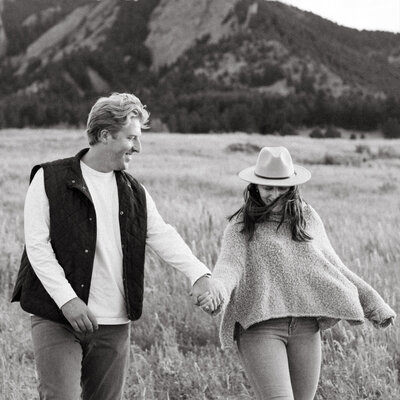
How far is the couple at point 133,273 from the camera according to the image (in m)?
2.61

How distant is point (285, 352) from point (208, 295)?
0.42 meters

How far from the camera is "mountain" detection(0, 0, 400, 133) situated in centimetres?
8212

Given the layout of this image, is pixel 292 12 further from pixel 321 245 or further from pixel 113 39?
Result: pixel 321 245

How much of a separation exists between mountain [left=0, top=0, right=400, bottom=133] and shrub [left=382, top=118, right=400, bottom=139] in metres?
3.85

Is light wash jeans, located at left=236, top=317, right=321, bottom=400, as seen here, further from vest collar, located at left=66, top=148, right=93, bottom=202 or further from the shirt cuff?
vest collar, located at left=66, top=148, right=93, bottom=202

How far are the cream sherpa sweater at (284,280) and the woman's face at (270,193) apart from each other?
98mm

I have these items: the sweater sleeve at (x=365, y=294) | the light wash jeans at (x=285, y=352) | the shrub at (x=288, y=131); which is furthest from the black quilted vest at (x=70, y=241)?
the shrub at (x=288, y=131)

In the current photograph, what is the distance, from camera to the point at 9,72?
154875 mm

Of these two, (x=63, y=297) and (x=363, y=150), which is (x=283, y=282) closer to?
(x=63, y=297)

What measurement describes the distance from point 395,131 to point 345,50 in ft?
215

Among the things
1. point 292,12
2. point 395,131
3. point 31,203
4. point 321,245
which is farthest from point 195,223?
point 292,12

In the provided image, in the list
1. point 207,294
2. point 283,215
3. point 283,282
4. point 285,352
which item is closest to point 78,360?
point 207,294

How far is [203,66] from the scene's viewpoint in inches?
5074

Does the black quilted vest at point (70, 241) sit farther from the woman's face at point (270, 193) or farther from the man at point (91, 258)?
the woman's face at point (270, 193)
